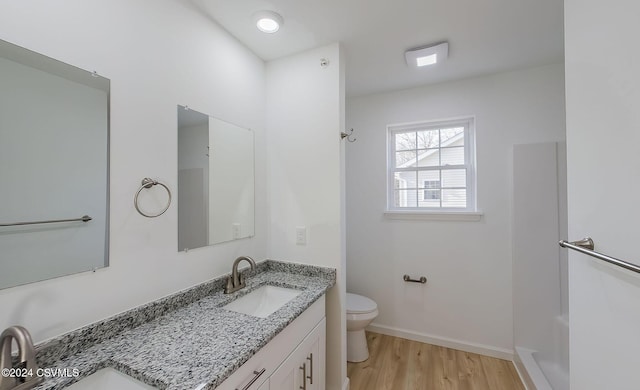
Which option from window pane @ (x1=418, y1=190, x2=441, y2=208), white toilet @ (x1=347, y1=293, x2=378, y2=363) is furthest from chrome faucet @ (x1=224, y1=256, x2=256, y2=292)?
window pane @ (x1=418, y1=190, x2=441, y2=208)

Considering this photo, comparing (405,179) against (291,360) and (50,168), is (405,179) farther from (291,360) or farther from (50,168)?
(50,168)

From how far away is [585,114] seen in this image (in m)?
0.82

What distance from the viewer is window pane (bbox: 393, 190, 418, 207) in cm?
248

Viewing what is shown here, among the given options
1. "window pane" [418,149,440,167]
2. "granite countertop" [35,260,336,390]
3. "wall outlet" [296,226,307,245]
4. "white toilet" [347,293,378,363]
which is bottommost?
"white toilet" [347,293,378,363]

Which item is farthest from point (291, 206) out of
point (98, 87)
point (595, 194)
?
point (595, 194)

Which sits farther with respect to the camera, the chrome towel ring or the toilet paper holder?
the toilet paper holder

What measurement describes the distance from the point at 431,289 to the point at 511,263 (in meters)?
0.70

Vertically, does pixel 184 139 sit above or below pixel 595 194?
above

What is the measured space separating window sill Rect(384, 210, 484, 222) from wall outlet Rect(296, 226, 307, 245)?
1.05 m

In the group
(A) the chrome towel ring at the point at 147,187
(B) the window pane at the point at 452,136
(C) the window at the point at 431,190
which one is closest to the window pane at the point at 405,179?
(C) the window at the point at 431,190

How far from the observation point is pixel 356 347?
2.08 m

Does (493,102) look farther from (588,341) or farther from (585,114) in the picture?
(588,341)

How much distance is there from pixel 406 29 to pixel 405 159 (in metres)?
1.24

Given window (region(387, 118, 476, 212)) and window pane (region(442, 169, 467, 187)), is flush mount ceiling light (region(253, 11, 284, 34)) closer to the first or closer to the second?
window (region(387, 118, 476, 212))
